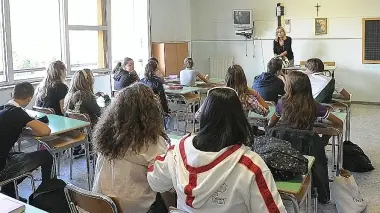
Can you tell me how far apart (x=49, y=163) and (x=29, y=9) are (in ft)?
11.4

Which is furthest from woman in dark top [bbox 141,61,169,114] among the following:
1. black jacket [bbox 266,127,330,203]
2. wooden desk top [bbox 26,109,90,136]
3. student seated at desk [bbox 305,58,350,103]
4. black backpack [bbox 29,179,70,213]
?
black backpack [bbox 29,179,70,213]

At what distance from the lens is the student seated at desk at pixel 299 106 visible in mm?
3207

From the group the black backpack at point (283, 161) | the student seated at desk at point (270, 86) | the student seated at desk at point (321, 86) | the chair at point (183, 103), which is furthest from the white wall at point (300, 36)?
the black backpack at point (283, 161)

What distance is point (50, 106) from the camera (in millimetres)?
4508

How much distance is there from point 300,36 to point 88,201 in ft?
24.3

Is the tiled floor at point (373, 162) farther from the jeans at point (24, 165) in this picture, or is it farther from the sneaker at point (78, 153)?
the jeans at point (24, 165)

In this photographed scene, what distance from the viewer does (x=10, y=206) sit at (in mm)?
1615

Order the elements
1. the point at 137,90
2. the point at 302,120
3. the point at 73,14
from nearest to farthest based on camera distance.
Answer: the point at 137,90, the point at 302,120, the point at 73,14

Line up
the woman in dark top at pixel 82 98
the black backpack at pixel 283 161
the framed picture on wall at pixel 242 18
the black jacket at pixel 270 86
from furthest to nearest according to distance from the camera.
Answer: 1. the framed picture on wall at pixel 242 18
2. the black jacket at pixel 270 86
3. the woman in dark top at pixel 82 98
4. the black backpack at pixel 283 161

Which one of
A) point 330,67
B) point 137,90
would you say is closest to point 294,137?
point 137,90

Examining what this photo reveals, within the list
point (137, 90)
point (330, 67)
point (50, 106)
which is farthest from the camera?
point (330, 67)

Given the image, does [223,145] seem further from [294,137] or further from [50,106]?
[50,106]

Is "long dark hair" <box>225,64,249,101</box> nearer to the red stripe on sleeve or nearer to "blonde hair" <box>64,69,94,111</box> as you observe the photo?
"blonde hair" <box>64,69,94,111</box>

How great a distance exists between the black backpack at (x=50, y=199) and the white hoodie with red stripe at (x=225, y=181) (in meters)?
1.18
